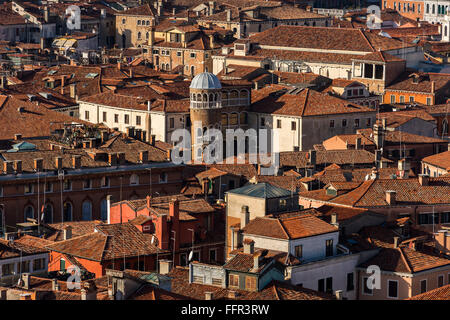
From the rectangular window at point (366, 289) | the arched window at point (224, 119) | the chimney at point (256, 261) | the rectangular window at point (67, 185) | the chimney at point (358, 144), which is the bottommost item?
the arched window at point (224, 119)

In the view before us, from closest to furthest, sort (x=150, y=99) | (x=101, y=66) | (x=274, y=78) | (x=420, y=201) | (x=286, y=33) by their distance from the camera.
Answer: (x=420, y=201) < (x=150, y=99) < (x=274, y=78) < (x=101, y=66) < (x=286, y=33)

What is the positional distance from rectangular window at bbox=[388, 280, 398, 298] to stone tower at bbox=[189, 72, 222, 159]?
31.0 metres

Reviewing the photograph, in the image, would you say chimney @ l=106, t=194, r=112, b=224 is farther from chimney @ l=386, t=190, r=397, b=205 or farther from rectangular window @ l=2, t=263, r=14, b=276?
chimney @ l=386, t=190, r=397, b=205

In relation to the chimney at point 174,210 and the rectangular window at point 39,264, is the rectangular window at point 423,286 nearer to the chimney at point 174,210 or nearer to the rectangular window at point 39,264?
the chimney at point 174,210

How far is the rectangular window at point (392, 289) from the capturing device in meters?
44.7

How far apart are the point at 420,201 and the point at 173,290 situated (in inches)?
572

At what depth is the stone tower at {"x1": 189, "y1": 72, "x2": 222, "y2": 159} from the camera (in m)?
75.5

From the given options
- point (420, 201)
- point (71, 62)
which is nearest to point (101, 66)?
point (71, 62)

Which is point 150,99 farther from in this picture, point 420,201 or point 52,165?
point 420,201

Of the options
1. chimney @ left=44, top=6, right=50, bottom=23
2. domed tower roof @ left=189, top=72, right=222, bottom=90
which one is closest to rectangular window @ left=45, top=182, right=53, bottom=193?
domed tower roof @ left=189, top=72, right=222, bottom=90

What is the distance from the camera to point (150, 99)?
79875mm

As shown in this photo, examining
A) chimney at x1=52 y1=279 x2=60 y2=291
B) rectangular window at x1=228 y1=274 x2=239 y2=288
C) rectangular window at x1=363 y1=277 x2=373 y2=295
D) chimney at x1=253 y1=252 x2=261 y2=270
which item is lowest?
rectangular window at x1=363 y1=277 x2=373 y2=295

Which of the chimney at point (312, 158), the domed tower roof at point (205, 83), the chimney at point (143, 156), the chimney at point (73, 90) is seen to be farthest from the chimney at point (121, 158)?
the chimney at point (73, 90)

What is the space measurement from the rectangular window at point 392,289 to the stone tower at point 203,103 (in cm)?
3097
